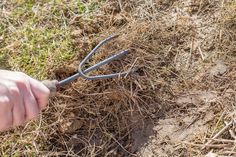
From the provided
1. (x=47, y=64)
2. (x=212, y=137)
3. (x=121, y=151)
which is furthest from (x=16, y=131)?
(x=212, y=137)

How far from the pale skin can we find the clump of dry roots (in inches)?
26.0

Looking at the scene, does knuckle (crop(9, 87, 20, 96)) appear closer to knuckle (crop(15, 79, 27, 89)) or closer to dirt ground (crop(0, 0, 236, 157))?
knuckle (crop(15, 79, 27, 89))

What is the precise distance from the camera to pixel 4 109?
1456 millimetres

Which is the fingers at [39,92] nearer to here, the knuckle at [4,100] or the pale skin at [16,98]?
the pale skin at [16,98]

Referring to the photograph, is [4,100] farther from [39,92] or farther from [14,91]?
[39,92]

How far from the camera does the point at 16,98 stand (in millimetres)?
1492

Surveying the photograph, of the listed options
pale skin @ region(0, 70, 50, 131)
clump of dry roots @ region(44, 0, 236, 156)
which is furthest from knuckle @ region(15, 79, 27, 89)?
clump of dry roots @ region(44, 0, 236, 156)

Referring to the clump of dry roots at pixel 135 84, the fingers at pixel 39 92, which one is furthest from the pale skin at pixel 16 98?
the clump of dry roots at pixel 135 84

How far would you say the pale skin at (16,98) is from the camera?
147 centimetres

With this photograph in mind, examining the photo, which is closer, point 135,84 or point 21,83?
point 21,83

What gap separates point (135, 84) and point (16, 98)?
0.85 m

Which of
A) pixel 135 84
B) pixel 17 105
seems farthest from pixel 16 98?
pixel 135 84

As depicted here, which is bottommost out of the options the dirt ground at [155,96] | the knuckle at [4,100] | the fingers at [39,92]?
the dirt ground at [155,96]

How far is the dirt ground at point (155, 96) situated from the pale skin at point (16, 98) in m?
0.66
